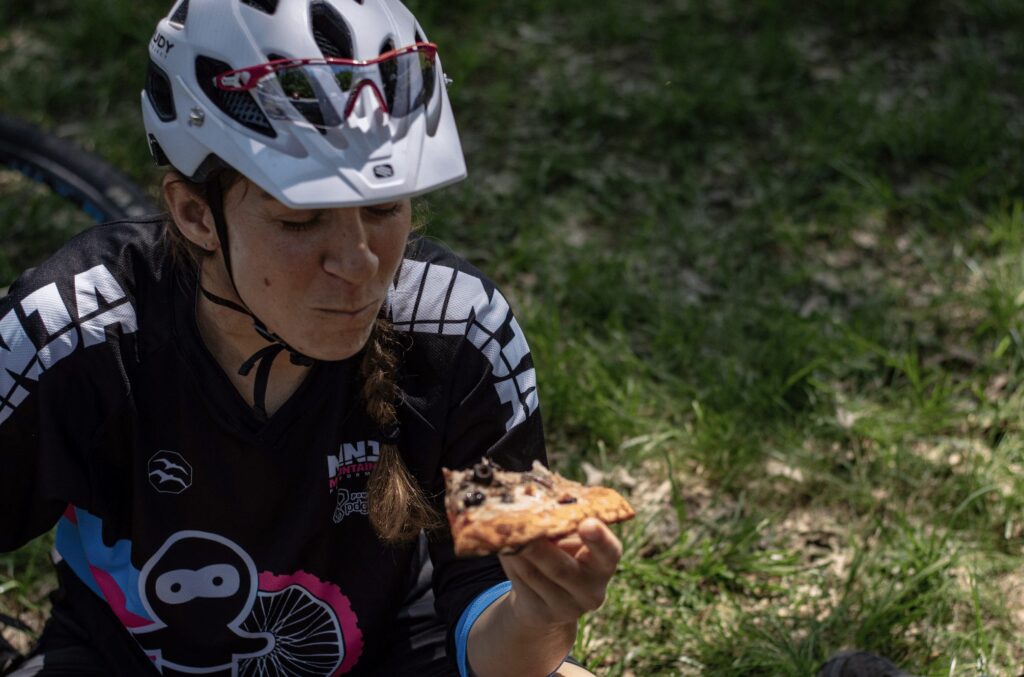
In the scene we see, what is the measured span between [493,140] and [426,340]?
3021mm

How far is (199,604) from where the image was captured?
225 cm

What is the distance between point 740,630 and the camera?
2.96m

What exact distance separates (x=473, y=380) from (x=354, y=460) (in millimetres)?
288

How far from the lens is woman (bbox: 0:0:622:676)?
1.88 metres

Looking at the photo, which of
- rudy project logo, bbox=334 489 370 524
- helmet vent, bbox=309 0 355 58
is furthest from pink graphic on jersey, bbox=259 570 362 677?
helmet vent, bbox=309 0 355 58

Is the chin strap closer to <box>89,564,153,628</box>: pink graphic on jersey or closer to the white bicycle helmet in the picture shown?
the white bicycle helmet

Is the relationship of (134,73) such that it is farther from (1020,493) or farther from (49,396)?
(1020,493)

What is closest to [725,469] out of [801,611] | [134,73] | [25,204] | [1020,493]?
[801,611]

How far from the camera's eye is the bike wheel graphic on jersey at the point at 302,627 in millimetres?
2252

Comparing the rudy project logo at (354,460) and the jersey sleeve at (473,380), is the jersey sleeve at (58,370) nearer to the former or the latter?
the rudy project logo at (354,460)

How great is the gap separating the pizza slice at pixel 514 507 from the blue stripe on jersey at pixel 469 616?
0.26m

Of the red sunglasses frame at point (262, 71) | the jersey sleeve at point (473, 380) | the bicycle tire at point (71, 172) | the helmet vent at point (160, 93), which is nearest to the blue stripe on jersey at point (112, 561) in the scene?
the jersey sleeve at point (473, 380)

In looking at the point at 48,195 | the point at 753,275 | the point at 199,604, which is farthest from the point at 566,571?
the point at 48,195

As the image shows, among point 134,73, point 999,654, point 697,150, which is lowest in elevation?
point 999,654
